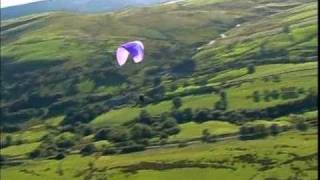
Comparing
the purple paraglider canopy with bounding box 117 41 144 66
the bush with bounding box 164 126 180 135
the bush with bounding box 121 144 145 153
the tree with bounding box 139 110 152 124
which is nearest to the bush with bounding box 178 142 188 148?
the bush with bounding box 164 126 180 135

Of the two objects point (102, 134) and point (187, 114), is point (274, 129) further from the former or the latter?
point (102, 134)

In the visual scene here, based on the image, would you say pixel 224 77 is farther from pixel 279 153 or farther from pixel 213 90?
pixel 279 153

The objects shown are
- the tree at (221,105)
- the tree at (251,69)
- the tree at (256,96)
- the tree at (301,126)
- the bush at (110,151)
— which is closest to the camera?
the tree at (301,126)

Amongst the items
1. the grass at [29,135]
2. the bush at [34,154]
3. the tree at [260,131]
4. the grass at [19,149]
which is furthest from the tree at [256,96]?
the grass at [29,135]

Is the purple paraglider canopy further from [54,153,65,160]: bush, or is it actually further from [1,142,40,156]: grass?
[1,142,40,156]: grass

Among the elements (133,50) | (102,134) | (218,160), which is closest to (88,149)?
(102,134)

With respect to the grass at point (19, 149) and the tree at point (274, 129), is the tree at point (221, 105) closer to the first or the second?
the tree at point (274, 129)

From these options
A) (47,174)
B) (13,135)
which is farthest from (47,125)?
(47,174)
